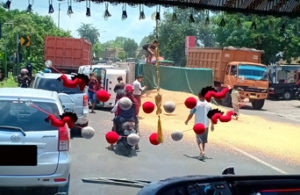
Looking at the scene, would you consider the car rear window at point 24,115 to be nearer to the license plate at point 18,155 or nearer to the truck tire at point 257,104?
the license plate at point 18,155

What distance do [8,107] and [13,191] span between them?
1.39 meters

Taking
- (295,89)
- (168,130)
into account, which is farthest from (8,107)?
(295,89)

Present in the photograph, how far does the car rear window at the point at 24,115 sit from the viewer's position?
647cm

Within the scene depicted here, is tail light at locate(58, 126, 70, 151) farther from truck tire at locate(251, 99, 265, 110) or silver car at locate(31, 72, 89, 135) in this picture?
truck tire at locate(251, 99, 265, 110)

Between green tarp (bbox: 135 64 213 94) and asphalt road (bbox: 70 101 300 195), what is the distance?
12.3 meters

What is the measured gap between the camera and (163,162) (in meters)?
9.98

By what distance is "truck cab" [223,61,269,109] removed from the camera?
23672mm

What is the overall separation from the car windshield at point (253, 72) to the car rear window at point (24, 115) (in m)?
18.7

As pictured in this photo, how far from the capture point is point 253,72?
24.6 metres

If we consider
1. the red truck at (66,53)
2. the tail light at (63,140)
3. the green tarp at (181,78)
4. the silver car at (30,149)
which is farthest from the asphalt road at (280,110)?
the silver car at (30,149)

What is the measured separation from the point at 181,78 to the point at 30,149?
2025cm

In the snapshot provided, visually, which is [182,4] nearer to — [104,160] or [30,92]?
[30,92]

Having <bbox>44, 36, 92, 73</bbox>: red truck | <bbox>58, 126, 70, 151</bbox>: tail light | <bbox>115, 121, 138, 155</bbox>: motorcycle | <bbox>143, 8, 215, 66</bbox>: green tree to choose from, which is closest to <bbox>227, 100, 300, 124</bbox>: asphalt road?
<bbox>143, 8, 215, 66</bbox>: green tree

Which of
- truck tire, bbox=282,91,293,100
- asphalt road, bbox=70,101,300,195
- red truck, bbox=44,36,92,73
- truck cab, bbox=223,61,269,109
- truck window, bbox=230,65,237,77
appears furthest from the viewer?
truck tire, bbox=282,91,293,100
